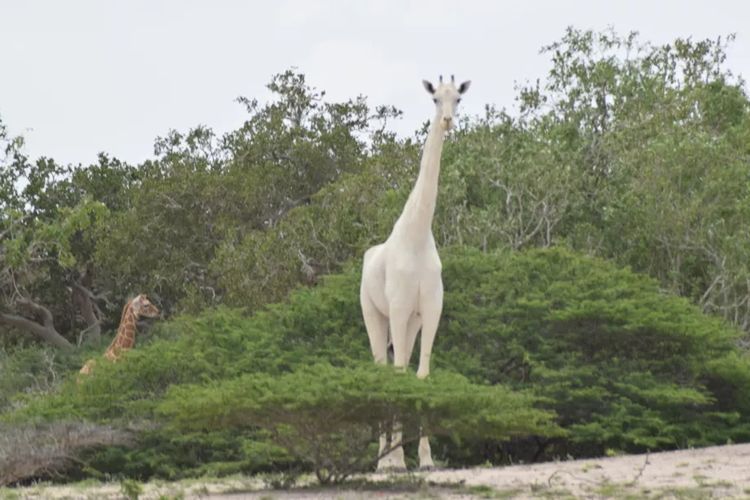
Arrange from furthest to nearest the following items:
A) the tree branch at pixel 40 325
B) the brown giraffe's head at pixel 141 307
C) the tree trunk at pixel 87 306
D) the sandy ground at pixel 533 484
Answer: the tree trunk at pixel 87 306 → the tree branch at pixel 40 325 → the brown giraffe's head at pixel 141 307 → the sandy ground at pixel 533 484

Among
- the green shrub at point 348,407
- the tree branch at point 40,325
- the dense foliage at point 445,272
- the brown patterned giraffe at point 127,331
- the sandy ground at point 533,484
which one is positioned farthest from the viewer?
the tree branch at point 40,325

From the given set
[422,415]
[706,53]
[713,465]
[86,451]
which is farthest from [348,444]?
[706,53]

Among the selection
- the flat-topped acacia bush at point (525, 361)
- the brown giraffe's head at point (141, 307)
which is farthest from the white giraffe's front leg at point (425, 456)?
the brown giraffe's head at point (141, 307)

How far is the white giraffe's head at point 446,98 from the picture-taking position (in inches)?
549

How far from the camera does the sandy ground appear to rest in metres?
11.7

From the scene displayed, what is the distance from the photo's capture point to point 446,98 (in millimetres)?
14094

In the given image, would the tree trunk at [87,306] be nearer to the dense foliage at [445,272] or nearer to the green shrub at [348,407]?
the dense foliage at [445,272]

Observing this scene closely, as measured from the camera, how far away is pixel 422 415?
12.5 metres

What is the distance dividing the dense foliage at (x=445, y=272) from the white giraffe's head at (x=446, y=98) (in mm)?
2330

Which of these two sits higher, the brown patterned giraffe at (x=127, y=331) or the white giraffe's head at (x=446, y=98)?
the white giraffe's head at (x=446, y=98)

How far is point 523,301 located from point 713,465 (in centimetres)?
446

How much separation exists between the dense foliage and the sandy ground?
1.35 ft

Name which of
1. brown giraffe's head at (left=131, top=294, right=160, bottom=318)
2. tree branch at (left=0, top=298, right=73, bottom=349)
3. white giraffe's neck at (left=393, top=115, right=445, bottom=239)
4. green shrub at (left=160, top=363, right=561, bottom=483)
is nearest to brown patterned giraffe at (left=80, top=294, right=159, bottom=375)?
brown giraffe's head at (left=131, top=294, right=160, bottom=318)

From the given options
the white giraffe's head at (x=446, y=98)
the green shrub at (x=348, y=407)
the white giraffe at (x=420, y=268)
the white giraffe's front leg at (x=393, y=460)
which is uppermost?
the white giraffe's head at (x=446, y=98)
